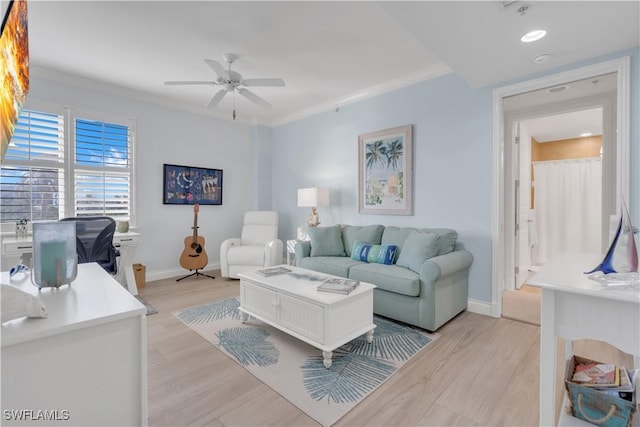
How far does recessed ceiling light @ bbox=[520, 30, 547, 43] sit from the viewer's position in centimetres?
207

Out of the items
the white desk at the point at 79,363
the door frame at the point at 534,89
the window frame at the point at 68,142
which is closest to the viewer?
the white desk at the point at 79,363

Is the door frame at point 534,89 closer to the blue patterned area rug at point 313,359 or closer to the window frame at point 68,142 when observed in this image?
the blue patterned area rug at point 313,359

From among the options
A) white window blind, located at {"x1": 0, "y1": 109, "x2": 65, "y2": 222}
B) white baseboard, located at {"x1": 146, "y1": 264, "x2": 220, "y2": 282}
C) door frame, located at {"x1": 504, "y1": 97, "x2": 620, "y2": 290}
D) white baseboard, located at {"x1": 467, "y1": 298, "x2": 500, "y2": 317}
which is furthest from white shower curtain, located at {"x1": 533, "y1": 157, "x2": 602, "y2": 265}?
white window blind, located at {"x1": 0, "y1": 109, "x2": 65, "y2": 222}

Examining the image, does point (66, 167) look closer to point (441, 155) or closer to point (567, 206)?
point (441, 155)

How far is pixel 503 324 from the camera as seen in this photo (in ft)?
9.19

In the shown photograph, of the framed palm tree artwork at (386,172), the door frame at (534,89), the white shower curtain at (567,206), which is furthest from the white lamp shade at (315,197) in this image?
the white shower curtain at (567,206)

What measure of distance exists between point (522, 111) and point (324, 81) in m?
2.42

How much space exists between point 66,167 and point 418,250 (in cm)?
418

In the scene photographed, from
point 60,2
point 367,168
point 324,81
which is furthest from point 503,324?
point 60,2

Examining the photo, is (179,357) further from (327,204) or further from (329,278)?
(327,204)

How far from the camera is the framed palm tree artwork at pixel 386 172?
3.61 metres

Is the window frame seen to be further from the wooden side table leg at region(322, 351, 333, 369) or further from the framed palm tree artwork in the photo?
the wooden side table leg at region(322, 351, 333, 369)

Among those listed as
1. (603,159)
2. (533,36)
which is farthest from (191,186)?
(603,159)

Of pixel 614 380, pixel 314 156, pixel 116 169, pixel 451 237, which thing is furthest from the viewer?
pixel 314 156
